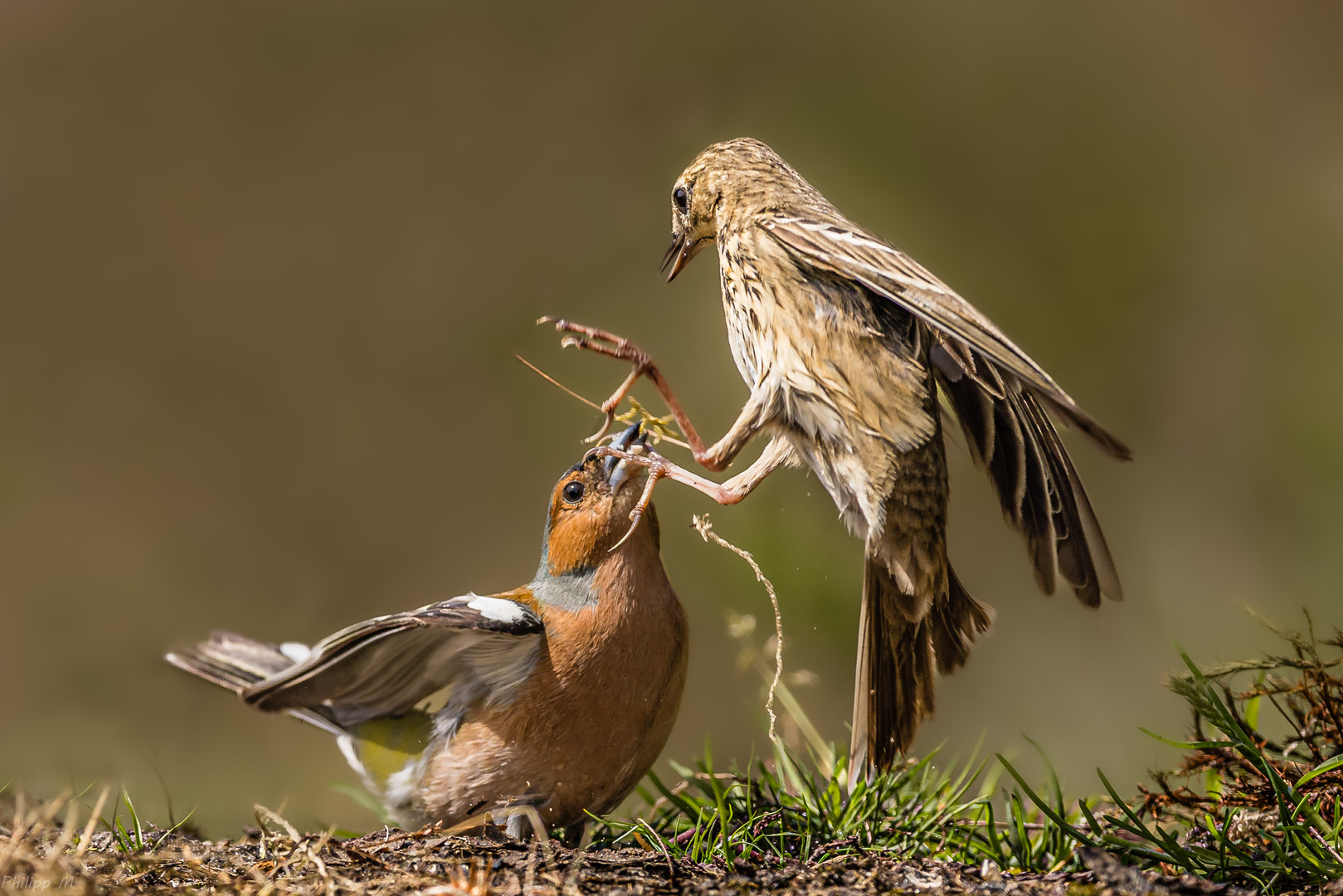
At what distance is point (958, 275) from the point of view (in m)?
8.13

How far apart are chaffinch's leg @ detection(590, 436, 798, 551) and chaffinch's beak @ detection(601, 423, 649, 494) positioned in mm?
156

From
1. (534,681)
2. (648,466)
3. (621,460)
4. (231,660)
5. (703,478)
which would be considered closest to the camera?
(703,478)

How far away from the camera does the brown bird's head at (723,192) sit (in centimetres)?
390

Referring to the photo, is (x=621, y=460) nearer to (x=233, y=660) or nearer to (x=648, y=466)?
(x=648, y=466)

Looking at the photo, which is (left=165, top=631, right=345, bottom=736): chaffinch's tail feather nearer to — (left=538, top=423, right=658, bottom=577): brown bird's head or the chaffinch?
the chaffinch

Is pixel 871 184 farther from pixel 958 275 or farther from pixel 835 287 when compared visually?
pixel 835 287

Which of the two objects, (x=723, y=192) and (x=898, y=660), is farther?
(x=723, y=192)

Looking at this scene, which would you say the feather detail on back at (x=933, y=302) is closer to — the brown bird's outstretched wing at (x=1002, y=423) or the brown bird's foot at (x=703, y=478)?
the brown bird's outstretched wing at (x=1002, y=423)

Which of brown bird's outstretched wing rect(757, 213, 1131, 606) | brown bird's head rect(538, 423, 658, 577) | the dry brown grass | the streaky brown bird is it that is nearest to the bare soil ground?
the dry brown grass

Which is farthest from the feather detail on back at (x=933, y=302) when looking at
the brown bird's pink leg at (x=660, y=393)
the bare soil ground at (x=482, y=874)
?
the bare soil ground at (x=482, y=874)

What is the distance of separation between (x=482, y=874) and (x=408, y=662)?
52.0 inches

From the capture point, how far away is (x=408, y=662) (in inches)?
158

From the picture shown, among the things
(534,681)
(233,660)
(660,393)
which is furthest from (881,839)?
(233,660)

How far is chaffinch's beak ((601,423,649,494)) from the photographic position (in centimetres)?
400
